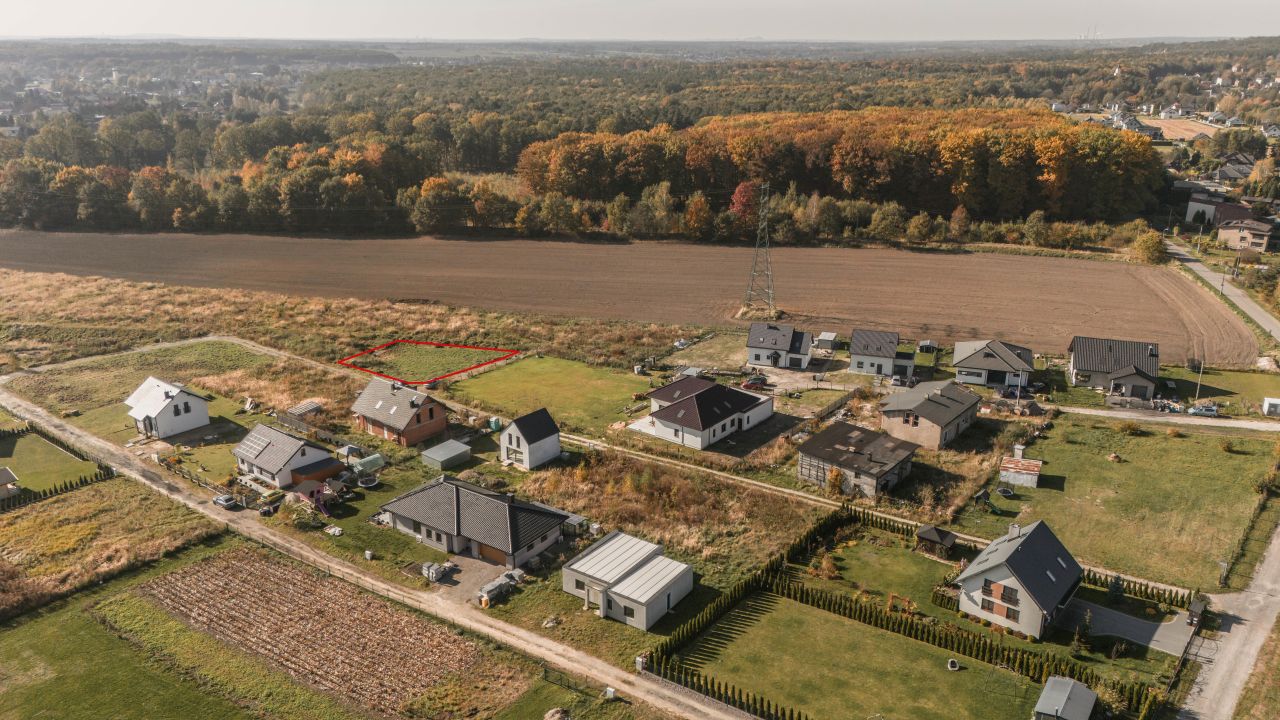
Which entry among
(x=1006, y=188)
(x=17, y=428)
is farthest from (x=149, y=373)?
(x=1006, y=188)

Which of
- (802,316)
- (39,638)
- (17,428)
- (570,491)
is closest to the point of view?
(39,638)

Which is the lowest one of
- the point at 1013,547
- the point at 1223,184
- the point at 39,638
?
the point at 39,638

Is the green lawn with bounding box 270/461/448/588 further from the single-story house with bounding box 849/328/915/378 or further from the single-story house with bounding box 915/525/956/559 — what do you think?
the single-story house with bounding box 849/328/915/378

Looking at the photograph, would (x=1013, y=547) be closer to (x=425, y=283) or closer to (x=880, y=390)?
(x=880, y=390)

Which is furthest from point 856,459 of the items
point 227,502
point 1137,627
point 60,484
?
point 60,484

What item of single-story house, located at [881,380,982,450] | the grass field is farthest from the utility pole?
the grass field

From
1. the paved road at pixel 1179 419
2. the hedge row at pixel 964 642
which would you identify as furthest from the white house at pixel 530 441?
the paved road at pixel 1179 419
